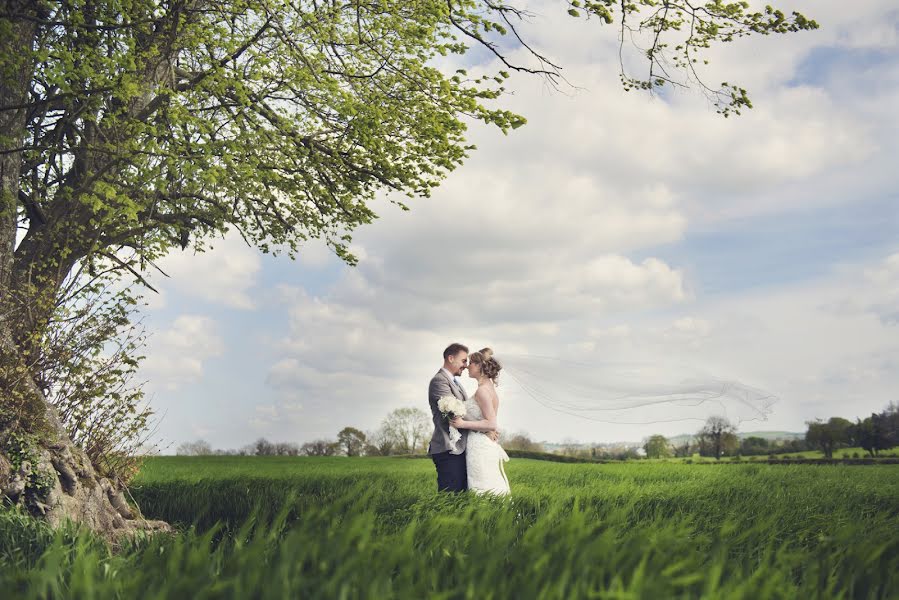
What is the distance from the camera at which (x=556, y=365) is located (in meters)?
12.9

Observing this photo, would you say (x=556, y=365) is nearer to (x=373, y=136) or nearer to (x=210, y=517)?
(x=373, y=136)

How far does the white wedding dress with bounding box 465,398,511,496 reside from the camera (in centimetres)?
898

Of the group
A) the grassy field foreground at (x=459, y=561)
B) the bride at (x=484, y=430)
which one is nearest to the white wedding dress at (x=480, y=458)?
the bride at (x=484, y=430)

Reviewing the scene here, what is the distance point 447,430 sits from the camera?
29.6 feet

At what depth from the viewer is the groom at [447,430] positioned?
9.02 meters

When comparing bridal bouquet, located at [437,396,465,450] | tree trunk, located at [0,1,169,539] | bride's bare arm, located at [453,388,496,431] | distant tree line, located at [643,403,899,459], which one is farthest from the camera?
distant tree line, located at [643,403,899,459]

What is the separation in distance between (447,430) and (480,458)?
0.56 m

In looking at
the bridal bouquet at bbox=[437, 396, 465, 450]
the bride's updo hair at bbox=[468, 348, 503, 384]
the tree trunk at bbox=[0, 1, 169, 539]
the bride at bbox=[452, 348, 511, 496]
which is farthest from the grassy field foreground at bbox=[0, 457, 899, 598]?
the bride's updo hair at bbox=[468, 348, 503, 384]

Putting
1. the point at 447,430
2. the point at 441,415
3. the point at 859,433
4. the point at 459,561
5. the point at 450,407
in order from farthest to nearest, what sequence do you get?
the point at 859,433 < the point at 447,430 < the point at 441,415 < the point at 450,407 < the point at 459,561

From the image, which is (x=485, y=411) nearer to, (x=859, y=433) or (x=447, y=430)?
(x=447, y=430)

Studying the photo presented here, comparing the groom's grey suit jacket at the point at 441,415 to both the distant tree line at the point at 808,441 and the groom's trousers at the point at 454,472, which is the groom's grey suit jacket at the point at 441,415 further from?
the distant tree line at the point at 808,441

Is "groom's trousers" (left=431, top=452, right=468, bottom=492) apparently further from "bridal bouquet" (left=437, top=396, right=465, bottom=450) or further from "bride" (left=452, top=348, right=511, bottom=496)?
"bridal bouquet" (left=437, top=396, right=465, bottom=450)

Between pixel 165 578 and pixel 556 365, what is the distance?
9731mm

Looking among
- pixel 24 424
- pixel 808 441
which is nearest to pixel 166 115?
pixel 24 424
